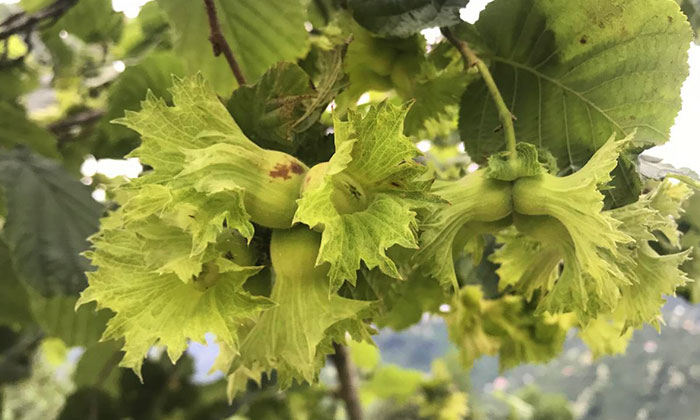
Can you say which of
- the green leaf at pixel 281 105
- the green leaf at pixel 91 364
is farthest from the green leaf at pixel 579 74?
the green leaf at pixel 91 364

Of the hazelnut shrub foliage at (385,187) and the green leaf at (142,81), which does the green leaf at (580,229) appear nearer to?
the hazelnut shrub foliage at (385,187)

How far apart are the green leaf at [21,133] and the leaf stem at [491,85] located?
666mm

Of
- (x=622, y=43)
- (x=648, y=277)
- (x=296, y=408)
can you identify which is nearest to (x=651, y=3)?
(x=622, y=43)

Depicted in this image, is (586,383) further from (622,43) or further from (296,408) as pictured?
(622,43)

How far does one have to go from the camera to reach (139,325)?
281 mm

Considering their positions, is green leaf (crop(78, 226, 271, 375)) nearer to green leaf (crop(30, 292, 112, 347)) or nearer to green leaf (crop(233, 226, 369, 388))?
green leaf (crop(233, 226, 369, 388))

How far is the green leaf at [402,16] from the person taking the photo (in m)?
0.39

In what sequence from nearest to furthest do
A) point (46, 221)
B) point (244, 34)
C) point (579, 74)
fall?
1. point (579, 74)
2. point (244, 34)
3. point (46, 221)

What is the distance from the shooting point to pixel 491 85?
0.36 metres

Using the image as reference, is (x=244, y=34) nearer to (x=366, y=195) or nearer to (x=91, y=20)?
(x=366, y=195)

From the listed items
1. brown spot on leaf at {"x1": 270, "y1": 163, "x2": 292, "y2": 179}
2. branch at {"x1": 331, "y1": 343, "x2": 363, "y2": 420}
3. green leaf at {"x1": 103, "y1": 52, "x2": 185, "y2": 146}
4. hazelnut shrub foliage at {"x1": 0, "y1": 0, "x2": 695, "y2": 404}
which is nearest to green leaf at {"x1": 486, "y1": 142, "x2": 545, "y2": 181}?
hazelnut shrub foliage at {"x1": 0, "y1": 0, "x2": 695, "y2": 404}

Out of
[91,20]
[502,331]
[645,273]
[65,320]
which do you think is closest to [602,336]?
[502,331]

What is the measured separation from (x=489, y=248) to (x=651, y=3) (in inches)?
9.7

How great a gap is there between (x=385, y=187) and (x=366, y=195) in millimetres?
10
